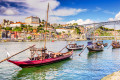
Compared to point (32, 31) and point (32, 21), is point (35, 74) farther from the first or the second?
point (32, 21)

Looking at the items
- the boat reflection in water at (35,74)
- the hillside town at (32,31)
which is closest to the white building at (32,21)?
the hillside town at (32,31)

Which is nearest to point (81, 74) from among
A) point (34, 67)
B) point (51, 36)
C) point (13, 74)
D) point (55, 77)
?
point (55, 77)

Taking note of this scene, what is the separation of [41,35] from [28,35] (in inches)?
412

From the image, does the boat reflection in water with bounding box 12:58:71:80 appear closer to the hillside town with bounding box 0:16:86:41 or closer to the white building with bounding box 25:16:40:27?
the hillside town with bounding box 0:16:86:41

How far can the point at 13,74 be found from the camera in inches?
515

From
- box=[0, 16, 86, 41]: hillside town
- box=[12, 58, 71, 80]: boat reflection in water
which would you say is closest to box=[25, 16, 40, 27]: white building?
box=[0, 16, 86, 41]: hillside town

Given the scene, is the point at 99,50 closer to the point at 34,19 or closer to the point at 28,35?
the point at 28,35

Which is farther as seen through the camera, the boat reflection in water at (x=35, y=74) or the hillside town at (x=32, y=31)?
the hillside town at (x=32, y=31)

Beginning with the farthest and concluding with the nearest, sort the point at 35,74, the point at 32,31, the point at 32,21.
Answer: the point at 32,21, the point at 32,31, the point at 35,74

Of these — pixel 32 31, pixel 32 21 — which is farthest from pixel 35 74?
→ pixel 32 21

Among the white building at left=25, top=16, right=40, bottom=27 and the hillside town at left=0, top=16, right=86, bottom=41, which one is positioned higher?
the white building at left=25, top=16, right=40, bottom=27

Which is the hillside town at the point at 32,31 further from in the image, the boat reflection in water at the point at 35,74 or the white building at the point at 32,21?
the boat reflection in water at the point at 35,74

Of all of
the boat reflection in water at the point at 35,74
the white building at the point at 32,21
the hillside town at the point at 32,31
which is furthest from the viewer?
the white building at the point at 32,21

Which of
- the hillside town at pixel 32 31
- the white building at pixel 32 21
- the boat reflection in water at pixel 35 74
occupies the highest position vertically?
the white building at pixel 32 21
